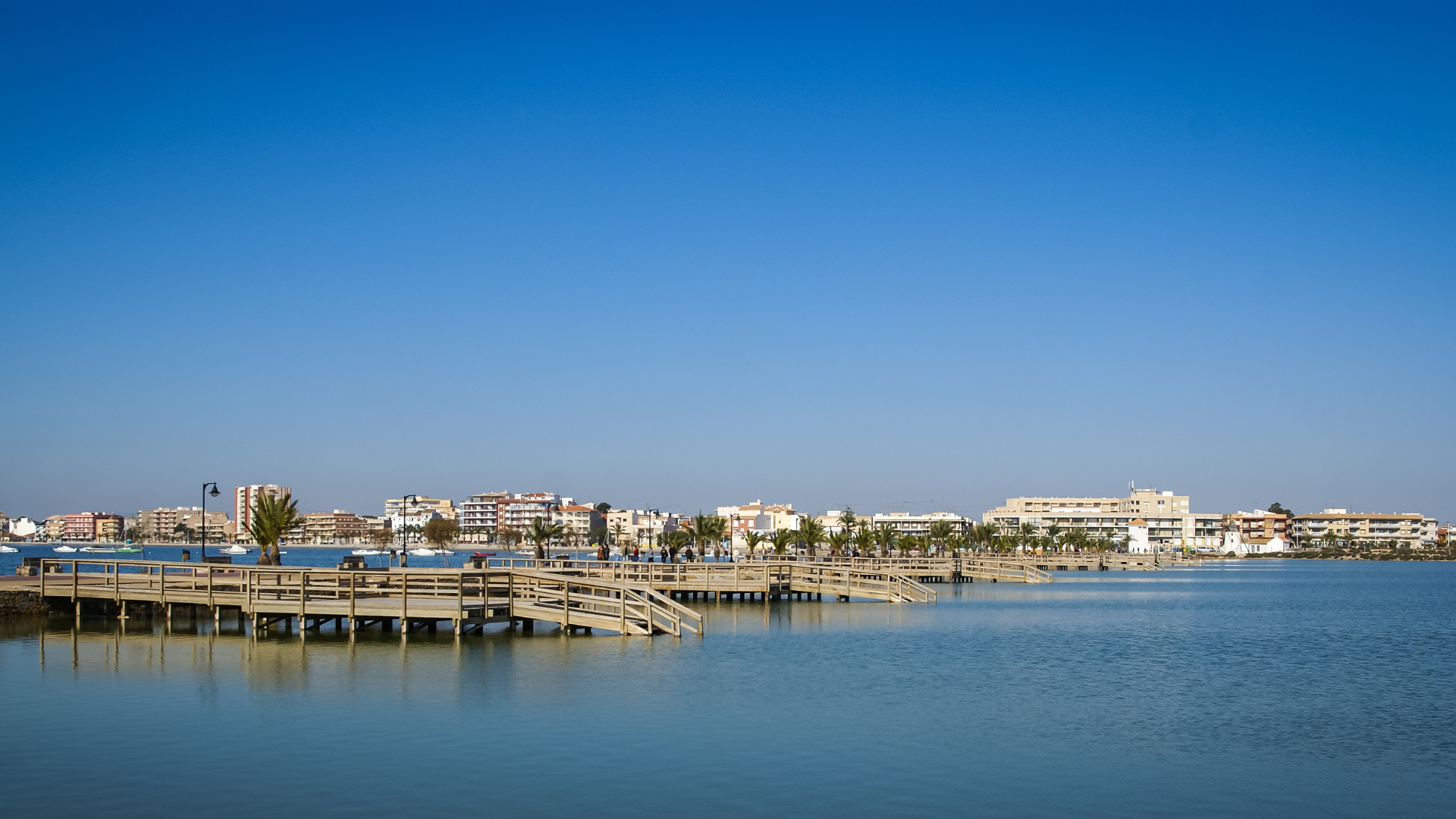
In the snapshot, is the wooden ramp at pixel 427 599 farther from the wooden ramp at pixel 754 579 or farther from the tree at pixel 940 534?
the tree at pixel 940 534

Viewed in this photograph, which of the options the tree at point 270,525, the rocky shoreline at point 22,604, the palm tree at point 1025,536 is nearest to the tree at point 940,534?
the palm tree at point 1025,536

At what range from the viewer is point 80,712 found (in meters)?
→ 23.3

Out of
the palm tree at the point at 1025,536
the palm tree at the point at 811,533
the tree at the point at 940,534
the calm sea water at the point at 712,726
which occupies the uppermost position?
the calm sea water at the point at 712,726

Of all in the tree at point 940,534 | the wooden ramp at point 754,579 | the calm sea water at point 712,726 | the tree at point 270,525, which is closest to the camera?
the calm sea water at point 712,726

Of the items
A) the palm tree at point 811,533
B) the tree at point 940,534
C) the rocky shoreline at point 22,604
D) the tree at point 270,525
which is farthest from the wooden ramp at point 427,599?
the tree at point 940,534

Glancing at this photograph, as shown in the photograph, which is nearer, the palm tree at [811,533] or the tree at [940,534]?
the palm tree at [811,533]

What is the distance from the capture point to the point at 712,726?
75.5ft

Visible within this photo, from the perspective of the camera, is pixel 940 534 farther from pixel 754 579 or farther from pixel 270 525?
pixel 270 525

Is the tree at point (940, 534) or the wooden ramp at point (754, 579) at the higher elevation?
the wooden ramp at point (754, 579)

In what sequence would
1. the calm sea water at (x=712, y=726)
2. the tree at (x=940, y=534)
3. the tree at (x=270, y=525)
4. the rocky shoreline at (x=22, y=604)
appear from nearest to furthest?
the calm sea water at (x=712, y=726), the rocky shoreline at (x=22, y=604), the tree at (x=270, y=525), the tree at (x=940, y=534)

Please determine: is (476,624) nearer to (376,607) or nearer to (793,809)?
(376,607)

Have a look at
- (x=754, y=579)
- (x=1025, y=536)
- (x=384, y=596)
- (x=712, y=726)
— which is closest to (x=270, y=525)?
(x=384, y=596)

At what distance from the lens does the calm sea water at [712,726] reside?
17.6 m

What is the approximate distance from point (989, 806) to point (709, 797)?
3.96m
